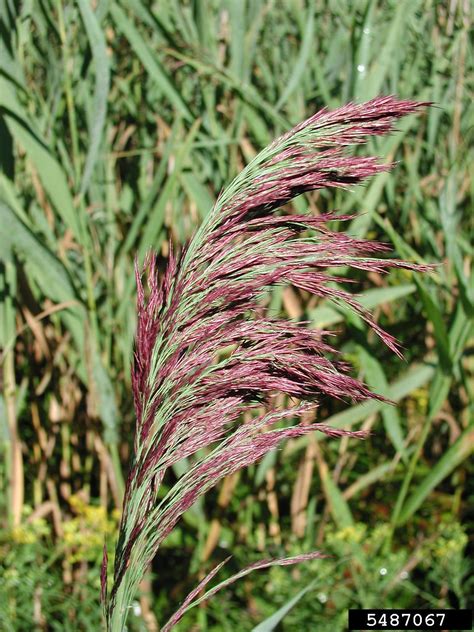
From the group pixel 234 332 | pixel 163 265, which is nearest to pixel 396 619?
pixel 163 265

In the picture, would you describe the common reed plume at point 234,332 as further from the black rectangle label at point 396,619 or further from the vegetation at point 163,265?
the black rectangle label at point 396,619

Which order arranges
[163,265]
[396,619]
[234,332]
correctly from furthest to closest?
1. [163,265]
2. [396,619]
3. [234,332]

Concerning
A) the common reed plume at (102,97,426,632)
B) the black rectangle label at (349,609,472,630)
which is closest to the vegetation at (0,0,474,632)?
the black rectangle label at (349,609,472,630)

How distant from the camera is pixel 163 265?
1752mm

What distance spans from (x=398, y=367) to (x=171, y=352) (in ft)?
4.86

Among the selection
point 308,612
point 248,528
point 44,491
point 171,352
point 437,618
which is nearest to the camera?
point 171,352

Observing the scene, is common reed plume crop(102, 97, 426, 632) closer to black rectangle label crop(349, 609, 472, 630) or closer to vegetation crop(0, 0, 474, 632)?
vegetation crop(0, 0, 474, 632)

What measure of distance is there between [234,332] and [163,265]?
105cm

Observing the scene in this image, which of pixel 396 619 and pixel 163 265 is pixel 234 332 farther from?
pixel 163 265

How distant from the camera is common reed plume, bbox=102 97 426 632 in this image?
2.32 ft

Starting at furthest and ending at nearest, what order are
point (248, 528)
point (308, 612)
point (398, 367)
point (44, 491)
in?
1. point (398, 367)
2. point (44, 491)
3. point (248, 528)
4. point (308, 612)

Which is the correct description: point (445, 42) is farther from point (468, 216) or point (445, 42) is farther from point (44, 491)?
point (44, 491)

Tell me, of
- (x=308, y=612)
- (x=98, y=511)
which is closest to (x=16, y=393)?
(x=98, y=511)

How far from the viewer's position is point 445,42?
6.66 ft
